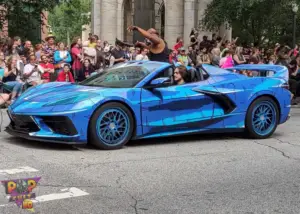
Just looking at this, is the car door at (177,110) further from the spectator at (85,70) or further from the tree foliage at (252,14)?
the tree foliage at (252,14)

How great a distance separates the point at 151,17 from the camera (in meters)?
26.3

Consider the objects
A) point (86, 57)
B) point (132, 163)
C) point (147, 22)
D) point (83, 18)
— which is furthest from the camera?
point (83, 18)

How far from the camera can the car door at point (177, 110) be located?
8.02m

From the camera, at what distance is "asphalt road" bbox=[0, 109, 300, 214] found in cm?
519

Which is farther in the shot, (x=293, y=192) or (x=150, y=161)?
(x=150, y=161)

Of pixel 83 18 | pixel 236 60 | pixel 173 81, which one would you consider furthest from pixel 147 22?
pixel 83 18

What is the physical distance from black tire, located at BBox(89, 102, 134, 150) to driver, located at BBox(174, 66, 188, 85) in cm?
114

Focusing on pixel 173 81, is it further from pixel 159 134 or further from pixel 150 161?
pixel 150 161

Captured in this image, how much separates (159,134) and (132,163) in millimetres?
1316

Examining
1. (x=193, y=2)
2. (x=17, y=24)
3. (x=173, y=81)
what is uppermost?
(x=193, y=2)

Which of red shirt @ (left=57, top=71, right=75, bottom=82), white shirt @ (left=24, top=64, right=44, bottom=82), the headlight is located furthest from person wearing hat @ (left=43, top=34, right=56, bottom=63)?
the headlight

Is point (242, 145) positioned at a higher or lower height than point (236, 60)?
lower

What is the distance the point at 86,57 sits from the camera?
49.4ft

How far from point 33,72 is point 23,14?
9.83 ft
